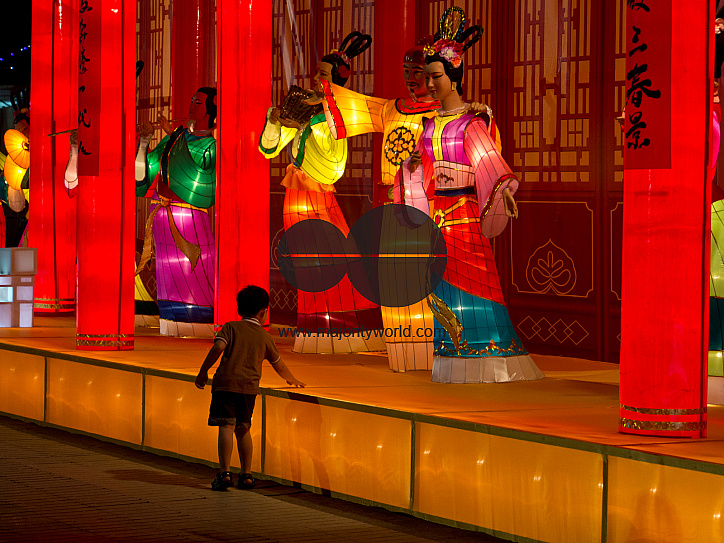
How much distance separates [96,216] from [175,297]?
3.28 ft

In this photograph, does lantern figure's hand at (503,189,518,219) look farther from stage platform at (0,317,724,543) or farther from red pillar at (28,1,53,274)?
red pillar at (28,1,53,274)

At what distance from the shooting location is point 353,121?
6.26 m

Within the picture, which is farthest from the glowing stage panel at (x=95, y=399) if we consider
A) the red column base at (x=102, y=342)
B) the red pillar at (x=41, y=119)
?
the red pillar at (x=41, y=119)

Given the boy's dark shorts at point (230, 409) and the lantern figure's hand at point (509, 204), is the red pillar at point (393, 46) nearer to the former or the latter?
the lantern figure's hand at point (509, 204)

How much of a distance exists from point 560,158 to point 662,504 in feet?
11.9

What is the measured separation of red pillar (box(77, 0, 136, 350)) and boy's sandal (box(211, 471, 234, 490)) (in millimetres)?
2036

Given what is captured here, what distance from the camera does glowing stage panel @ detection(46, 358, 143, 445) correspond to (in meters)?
6.09

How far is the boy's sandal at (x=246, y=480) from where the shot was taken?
16.5 ft

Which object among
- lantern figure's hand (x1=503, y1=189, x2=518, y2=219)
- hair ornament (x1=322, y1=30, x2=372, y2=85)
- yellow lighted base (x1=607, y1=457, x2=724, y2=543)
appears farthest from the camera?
hair ornament (x1=322, y1=30, x2=372, y2=85)

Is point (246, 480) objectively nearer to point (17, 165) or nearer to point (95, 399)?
point (95, 399)

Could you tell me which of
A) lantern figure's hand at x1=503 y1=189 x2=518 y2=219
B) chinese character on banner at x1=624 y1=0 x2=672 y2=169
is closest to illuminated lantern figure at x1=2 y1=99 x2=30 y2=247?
lantern figure's hand at x1=503 y1=189 x2=518 y2=219

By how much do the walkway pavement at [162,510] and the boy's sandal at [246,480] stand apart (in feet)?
0.11

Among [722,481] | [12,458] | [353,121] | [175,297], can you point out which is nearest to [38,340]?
[175,297]

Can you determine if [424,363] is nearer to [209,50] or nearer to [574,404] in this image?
[574,404]
